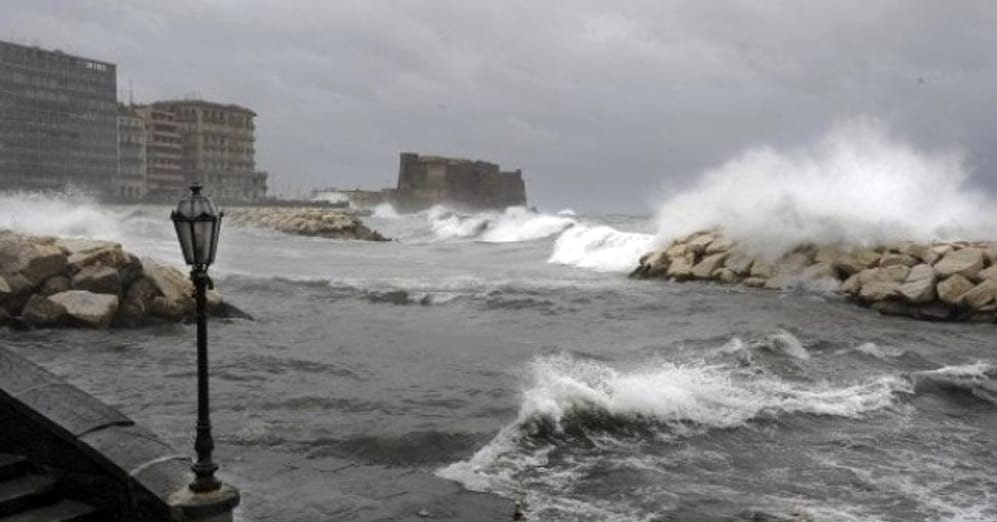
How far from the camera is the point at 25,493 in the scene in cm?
486

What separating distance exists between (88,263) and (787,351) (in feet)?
36.9

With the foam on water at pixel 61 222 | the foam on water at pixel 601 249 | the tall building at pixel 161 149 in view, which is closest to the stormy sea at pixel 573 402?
the foam on water at pixel 601 249

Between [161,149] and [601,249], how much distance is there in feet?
327

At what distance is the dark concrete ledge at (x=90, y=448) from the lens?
4734 mm

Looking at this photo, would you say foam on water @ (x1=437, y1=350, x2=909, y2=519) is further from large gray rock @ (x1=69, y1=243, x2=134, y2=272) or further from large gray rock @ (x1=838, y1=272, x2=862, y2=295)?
large gray rock @ (x1=838, y1=272, x2=862, y2=295)

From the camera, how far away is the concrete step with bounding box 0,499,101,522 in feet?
15.5

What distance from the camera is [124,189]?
110125mm

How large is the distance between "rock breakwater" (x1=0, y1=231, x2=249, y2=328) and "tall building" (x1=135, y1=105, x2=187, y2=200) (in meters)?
105

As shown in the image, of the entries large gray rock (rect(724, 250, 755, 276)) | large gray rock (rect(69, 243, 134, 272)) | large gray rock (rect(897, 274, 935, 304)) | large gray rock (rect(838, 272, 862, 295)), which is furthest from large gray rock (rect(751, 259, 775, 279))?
large gray rock (rect(69, 243, 134, 272))

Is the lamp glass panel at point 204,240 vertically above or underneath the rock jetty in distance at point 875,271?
above

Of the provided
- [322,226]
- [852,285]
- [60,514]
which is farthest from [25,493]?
[322,226]

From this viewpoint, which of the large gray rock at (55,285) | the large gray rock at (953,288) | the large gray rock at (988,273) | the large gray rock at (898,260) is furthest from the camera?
the large gray rock at (898,260)

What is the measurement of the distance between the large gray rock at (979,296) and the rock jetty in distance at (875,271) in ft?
0.06

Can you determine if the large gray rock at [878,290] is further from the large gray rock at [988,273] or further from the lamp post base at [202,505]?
the lamp post base at [202,505]
